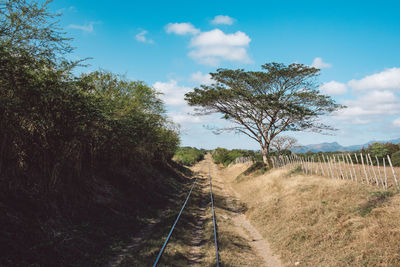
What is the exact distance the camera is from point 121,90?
56.1 ft

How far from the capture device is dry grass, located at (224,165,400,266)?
20.6 ft

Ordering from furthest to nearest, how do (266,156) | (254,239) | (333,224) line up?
(266,156) → (254,239) → (333,224)

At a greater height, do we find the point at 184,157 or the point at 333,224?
the point at 184,157

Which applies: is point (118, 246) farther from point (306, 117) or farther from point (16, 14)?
point (306, 117)

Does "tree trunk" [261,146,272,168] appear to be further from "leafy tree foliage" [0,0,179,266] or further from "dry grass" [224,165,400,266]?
"leafy tree foliage" [0,0,179,266]

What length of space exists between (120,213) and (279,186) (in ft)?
32.9

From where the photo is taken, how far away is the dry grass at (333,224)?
628 centimetres

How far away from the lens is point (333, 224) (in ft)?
27.1

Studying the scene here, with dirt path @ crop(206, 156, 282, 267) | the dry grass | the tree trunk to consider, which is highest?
the tree trunk

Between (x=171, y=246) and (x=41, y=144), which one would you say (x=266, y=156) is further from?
(x=41, y=144)

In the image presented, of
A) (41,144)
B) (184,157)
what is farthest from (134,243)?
(184,157)

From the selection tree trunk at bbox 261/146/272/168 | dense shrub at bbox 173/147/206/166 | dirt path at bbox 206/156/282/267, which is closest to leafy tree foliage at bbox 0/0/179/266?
dirt path at bbox 206/156/282/267

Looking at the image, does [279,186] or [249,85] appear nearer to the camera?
[279,186]

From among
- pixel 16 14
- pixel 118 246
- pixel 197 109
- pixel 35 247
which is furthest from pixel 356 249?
pixel 197 109
